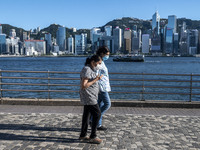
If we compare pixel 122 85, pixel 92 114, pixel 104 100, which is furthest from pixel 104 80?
pixel 122 85

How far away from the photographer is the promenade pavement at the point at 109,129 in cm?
511

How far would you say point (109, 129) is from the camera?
6.17 m

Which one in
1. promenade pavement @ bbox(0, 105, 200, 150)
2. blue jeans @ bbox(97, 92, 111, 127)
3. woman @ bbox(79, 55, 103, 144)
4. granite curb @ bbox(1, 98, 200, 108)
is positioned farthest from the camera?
granite curb @ bbox(1, 98, 200, 108)

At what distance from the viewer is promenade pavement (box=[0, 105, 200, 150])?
5.11 m

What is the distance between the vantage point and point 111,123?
22.0 ft

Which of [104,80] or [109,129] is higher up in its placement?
[104,80]

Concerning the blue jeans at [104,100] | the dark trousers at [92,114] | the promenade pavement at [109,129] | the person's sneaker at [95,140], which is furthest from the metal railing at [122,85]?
the person's sneaker at [95,140]

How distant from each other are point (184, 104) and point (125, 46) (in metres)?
184

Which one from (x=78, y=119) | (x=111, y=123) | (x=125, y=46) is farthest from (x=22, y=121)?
(x=125, y=46)

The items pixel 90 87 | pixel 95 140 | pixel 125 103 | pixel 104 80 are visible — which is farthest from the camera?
pixel 125 103

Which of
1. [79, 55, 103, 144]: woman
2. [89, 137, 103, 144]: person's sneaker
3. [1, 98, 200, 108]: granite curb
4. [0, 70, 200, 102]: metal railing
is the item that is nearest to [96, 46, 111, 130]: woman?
[79, 55, 103, 144]: woman

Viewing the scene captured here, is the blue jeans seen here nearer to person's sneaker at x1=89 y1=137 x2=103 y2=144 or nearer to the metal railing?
person's sneaker at x1=89 y1=137 x2=103 y2=144

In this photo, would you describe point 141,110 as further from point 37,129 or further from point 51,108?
point 37,129

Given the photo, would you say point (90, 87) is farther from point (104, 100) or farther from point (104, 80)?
point (104, 100)
